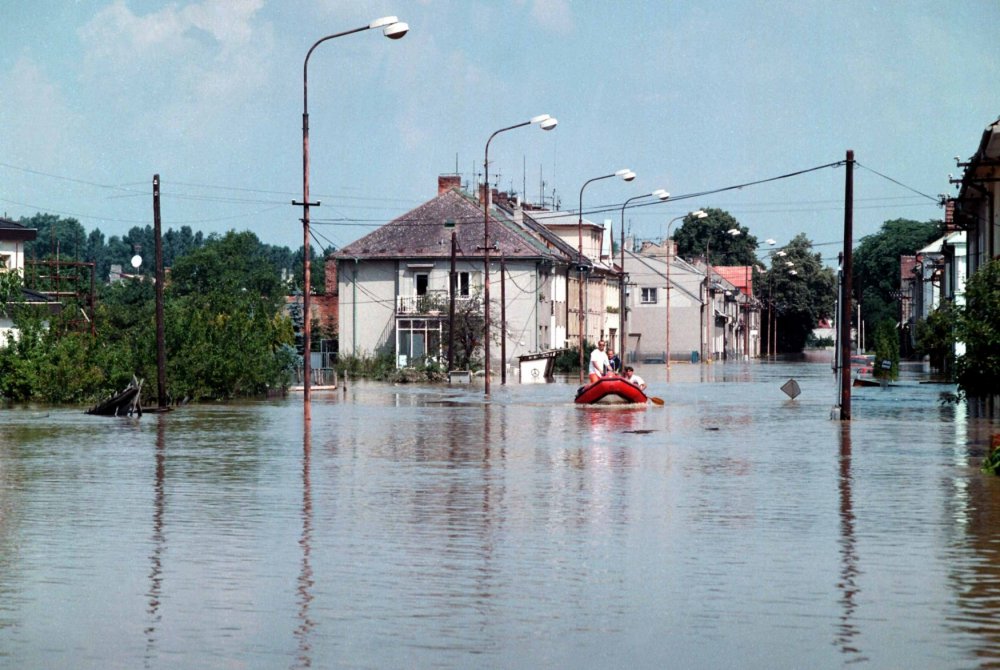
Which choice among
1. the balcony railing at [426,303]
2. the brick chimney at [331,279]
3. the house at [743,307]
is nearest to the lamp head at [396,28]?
the balcony railing at [426,303]

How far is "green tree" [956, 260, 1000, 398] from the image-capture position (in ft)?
98.9

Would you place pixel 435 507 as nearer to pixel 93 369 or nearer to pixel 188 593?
pixel 188 593

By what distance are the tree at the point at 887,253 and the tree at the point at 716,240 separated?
13.0m

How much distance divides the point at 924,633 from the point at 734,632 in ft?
3.93

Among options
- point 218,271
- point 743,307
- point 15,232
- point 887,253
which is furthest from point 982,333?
point 887,253

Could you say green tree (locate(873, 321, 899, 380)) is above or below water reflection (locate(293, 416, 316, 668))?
above

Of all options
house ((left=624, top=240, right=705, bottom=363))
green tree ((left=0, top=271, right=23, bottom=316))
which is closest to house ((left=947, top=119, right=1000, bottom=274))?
green tree ((left=0, top=271, right=23, bottom=316))

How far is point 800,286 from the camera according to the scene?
156m

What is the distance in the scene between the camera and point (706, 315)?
12438 centimetres

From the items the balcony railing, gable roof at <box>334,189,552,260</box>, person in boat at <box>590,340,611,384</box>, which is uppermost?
gable roof at <box>334,189,552,260</box>

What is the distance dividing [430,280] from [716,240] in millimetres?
95250

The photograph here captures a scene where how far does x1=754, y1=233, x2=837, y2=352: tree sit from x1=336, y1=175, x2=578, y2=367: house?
71051 mm

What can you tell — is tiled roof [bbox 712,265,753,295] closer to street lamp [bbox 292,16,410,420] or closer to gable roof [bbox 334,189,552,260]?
gable roof [bbox 334,189,552,260]

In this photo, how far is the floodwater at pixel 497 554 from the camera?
935 cm
